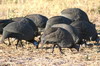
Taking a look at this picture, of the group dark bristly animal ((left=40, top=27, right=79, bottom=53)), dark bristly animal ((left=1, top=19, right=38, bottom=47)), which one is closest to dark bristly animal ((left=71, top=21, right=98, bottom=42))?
dark bristly animal ((left=40, top=27, right=79, bottom=53))

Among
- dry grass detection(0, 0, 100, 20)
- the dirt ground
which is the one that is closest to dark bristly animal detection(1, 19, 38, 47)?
the dirt ground

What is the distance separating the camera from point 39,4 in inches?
583

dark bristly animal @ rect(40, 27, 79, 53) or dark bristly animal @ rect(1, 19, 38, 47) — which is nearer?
dark bristly animal @ rect(40, 27, 79, 53)

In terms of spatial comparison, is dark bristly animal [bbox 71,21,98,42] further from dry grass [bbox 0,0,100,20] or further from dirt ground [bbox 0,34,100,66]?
dry grass [bbox 0,0,100,20]

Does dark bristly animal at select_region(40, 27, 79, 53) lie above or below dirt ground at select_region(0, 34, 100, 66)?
above

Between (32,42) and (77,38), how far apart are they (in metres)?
1.00

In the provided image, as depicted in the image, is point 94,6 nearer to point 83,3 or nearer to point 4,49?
point 83,3

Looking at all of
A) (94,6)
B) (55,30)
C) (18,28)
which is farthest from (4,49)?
(94,6)

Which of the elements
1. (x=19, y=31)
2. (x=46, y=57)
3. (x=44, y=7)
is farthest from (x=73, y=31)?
(x=44, y=7)

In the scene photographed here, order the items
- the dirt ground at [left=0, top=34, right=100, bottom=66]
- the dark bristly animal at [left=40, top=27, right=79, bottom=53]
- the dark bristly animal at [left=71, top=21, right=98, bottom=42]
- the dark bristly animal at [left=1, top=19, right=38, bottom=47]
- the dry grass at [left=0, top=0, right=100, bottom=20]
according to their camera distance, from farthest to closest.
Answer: the dry grass at [left=0, top=0, right=100, bottom=20] < the dark bristly animal at [left=71, top=21, right=98, bottom=42] < the dark bristly animal at [left=1, top=19, right=38, bottom=47] < the dark bristly animal at [left=40, top=27, right=79, bottom=53] < the dirt ground at [left=0, top=34, right=100, bottom=66]

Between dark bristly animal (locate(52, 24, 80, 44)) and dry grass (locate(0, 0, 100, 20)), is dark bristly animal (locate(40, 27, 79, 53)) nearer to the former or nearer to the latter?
dark bristly animal (locate(52, 24, 80, 44))

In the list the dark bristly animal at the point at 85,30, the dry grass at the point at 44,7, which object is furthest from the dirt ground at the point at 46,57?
the dry grass at the point at 44,7

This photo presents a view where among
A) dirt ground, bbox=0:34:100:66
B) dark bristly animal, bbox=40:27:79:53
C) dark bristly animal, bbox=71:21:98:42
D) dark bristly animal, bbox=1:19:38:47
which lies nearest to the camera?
dirt ground, bbox=0:34:100:66

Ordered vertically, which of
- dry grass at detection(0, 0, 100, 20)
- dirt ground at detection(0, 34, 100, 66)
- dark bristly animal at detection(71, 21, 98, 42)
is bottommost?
dry grass at detection(0, 0, 100, 20)
